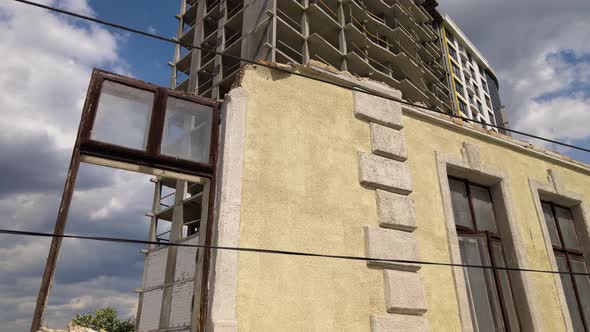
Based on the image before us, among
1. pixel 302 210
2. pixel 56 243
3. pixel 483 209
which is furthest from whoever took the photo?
pixel 483 209

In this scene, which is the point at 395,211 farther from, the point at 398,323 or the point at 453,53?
the point at 453,53

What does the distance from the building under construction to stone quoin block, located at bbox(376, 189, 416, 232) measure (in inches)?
859

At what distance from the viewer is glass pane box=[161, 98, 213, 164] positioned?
15.0ft

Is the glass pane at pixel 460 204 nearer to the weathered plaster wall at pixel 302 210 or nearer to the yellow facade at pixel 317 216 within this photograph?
the yellow facade at pixel 317 216

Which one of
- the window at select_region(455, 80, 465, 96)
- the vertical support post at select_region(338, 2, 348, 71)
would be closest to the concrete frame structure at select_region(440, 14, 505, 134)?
the window at select_region(455, 80, 465, 96)

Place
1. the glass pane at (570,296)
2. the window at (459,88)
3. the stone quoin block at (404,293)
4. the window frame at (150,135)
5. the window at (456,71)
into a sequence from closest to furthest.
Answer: the window frame at (150,135)
the stone quoin block at (404,293)
the glass pane at (570,296)
the window at (459,88)
the window at (456,71)

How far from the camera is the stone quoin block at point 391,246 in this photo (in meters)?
5.00

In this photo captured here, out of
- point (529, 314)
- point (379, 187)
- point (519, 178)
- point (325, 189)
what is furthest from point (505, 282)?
point (325, 189)

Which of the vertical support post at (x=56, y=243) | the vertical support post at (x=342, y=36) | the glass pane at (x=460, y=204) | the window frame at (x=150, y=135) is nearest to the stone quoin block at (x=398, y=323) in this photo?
the glass pane at (x=460, y=204)

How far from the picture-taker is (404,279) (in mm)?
5059

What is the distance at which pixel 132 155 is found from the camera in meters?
4.26

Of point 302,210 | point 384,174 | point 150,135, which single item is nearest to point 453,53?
point 384,174

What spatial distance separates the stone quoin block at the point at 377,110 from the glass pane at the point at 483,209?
1.79m

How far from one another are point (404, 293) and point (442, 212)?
1492mm
